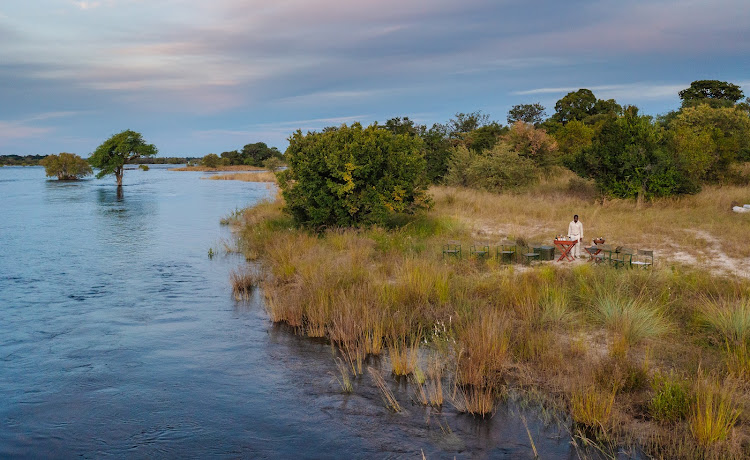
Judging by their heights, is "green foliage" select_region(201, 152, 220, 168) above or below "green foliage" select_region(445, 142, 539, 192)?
above

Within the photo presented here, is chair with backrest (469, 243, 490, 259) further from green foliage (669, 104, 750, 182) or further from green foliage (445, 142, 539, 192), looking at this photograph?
green foliage (445, 142, 539, 192)

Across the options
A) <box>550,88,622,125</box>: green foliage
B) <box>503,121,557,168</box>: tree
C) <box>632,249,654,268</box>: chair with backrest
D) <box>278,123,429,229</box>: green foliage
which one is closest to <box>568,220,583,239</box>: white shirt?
<box>632,249,654,268</box>: chair with backrest

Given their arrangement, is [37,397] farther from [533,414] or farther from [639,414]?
[639,414]

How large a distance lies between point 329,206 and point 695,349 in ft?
42.3

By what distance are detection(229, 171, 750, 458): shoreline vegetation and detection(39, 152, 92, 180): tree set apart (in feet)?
259

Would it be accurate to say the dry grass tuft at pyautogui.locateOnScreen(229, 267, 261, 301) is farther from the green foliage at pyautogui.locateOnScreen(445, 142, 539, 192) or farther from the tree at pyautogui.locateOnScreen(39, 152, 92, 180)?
the tree at pyautogui.locateOnScreen(39, 152, 92, 180)

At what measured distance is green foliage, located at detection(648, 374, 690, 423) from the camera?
251 inches

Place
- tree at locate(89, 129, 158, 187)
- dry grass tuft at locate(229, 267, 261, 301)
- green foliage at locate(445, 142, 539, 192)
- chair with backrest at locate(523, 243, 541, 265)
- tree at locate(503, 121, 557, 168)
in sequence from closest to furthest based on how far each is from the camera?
1. dry grass tuft at locate(229, 267, 261, 301)
2. chair with backrest at locate(523, 243, 541, 265)
3. green foliage at locate(445, 142, 539, 192)
4. tree at locate(503, 121, 557, 168)
5. tree at locate(89, 129, 158, 187)

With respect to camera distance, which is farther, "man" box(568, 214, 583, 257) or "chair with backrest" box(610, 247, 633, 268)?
"man" box(568, 214, 583, 257)

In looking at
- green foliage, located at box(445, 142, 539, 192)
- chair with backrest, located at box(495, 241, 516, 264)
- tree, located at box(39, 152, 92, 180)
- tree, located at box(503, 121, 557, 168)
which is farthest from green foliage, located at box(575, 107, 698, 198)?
tree, located at box(39, 152, 92, 180)

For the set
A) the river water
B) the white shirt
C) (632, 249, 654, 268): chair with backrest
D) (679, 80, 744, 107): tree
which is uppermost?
(679, 80, 744, 107): tree

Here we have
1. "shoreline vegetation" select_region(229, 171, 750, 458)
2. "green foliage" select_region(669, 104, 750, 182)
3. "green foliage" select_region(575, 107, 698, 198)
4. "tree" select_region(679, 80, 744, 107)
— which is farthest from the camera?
"tree" select_region(679, 80, 744, 107)

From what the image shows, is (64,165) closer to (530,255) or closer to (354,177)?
(354,177)

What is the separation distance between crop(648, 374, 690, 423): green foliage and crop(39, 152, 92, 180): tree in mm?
92312
